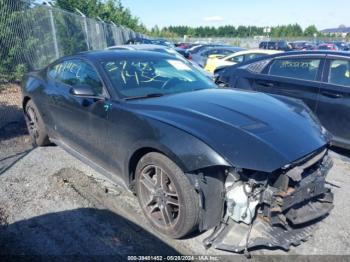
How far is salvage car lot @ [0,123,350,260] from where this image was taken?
3.06 metres

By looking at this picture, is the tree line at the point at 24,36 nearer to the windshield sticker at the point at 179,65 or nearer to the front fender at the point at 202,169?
the windshield sticker at the point at 179,65

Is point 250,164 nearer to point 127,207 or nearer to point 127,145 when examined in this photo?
point 127,145

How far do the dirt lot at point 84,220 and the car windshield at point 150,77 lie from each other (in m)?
1.22

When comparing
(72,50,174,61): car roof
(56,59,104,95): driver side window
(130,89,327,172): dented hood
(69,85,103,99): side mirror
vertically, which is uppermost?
(72,50,174,61): car roof

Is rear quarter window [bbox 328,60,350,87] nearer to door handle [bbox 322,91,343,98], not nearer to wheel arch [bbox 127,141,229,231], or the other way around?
door handle [bbox 322,91,343,98]

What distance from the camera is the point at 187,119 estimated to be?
3.08 metres

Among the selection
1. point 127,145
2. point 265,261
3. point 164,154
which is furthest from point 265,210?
point 127,145

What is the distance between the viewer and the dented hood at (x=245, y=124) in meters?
2.68

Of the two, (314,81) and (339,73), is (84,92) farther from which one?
(339,73)

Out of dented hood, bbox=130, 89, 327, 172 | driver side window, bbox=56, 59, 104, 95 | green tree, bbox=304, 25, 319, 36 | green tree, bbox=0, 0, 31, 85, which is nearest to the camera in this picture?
dented hood, bbox=130, 89, 327, 172

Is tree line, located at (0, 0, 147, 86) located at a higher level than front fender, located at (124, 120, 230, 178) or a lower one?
higher

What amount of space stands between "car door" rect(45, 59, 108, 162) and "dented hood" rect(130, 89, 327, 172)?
55cm

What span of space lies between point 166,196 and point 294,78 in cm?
362

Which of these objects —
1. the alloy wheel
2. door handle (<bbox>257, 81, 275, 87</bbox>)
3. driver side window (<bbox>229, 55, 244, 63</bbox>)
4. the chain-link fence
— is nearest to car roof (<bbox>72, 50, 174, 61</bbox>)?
the alloy wheel
